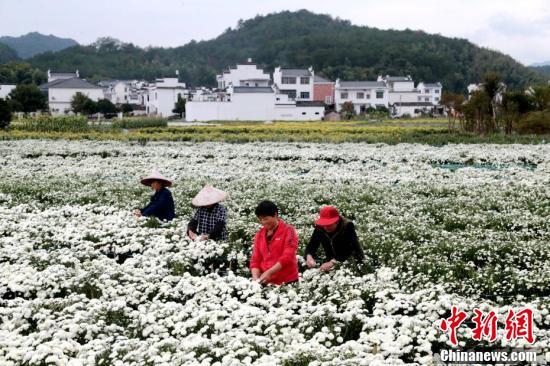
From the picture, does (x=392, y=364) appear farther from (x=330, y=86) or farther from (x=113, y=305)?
(x=330, y=86)

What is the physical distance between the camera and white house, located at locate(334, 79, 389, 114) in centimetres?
10544

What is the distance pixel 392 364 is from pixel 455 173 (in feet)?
55.9

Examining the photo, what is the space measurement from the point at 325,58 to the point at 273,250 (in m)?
142

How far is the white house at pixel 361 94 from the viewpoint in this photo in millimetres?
105438

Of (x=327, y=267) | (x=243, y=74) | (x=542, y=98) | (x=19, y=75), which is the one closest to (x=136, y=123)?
(x=542, y=98)

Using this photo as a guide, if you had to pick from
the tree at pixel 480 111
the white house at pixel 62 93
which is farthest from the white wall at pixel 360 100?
the tree at pixel 480 111

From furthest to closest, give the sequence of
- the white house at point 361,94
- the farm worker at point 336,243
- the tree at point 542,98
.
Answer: the white house at point 361,94 < the tree at point 542,98 < the farm worker at point 336,243

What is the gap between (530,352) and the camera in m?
5.46

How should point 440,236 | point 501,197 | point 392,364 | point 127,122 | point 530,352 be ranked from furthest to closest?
point 127,122 < point 501,197 < point 440,236 < point 530,352 < point 392,364

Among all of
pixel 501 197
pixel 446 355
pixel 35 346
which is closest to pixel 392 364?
pixel 446 355

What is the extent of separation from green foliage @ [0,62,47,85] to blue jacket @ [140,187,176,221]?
11821 cm

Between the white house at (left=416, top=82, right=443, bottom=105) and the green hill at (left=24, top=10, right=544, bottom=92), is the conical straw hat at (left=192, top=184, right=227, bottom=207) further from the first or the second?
the green hill at (left=24, top=10, right=544, bottom=92)

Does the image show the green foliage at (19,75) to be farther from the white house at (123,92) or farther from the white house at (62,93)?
the white house at (62,93)

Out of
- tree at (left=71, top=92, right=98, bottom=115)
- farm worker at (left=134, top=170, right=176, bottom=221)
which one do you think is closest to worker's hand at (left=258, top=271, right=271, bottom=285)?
farm worker at (left=134, top=170, right=176, bottom=221)
